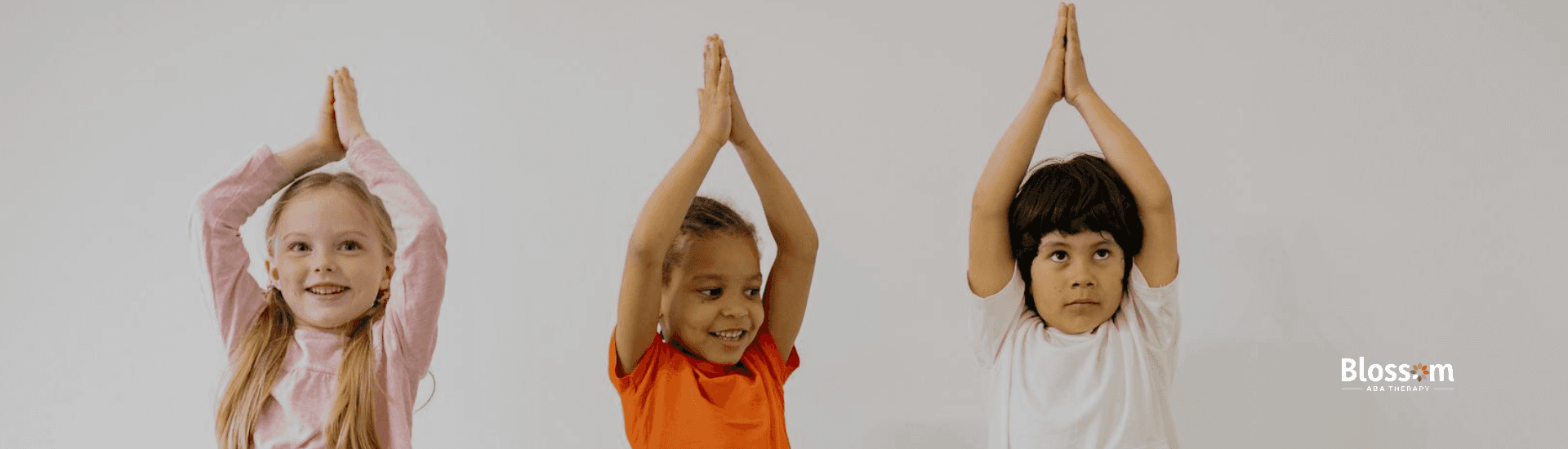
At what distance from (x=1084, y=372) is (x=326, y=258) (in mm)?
1097

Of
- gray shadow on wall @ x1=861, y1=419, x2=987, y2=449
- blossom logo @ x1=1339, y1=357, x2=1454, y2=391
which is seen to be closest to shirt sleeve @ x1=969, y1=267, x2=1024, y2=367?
gray shadow on wall @ x1=861, y1=419, x2=987, y2=449

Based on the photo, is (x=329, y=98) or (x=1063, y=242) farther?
(x=329, y=98)

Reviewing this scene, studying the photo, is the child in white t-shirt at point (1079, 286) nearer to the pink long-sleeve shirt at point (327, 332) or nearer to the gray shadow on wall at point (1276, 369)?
the gray shadow on wall at point (1276, 369)

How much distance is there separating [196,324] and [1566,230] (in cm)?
245

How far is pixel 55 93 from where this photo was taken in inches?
104

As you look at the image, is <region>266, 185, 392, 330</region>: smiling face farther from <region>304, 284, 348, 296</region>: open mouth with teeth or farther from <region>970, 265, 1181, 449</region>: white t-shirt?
<region>970, 265, 1181, 449</region>: white t-shirt

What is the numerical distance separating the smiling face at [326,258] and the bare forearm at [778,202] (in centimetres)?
57

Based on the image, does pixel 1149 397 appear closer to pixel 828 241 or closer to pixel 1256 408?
pixel 1256 408

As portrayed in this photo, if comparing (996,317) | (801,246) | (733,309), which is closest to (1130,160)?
(996,317)

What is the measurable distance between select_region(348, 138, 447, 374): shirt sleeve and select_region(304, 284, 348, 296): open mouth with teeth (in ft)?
0.24

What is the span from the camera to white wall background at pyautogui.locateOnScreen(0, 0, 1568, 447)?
7.61 feet

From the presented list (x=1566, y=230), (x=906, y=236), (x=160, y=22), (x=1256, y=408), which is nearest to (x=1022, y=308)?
(x=906, y=236)

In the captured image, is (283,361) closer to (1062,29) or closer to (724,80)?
(724,80)

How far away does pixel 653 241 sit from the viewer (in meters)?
1.89
